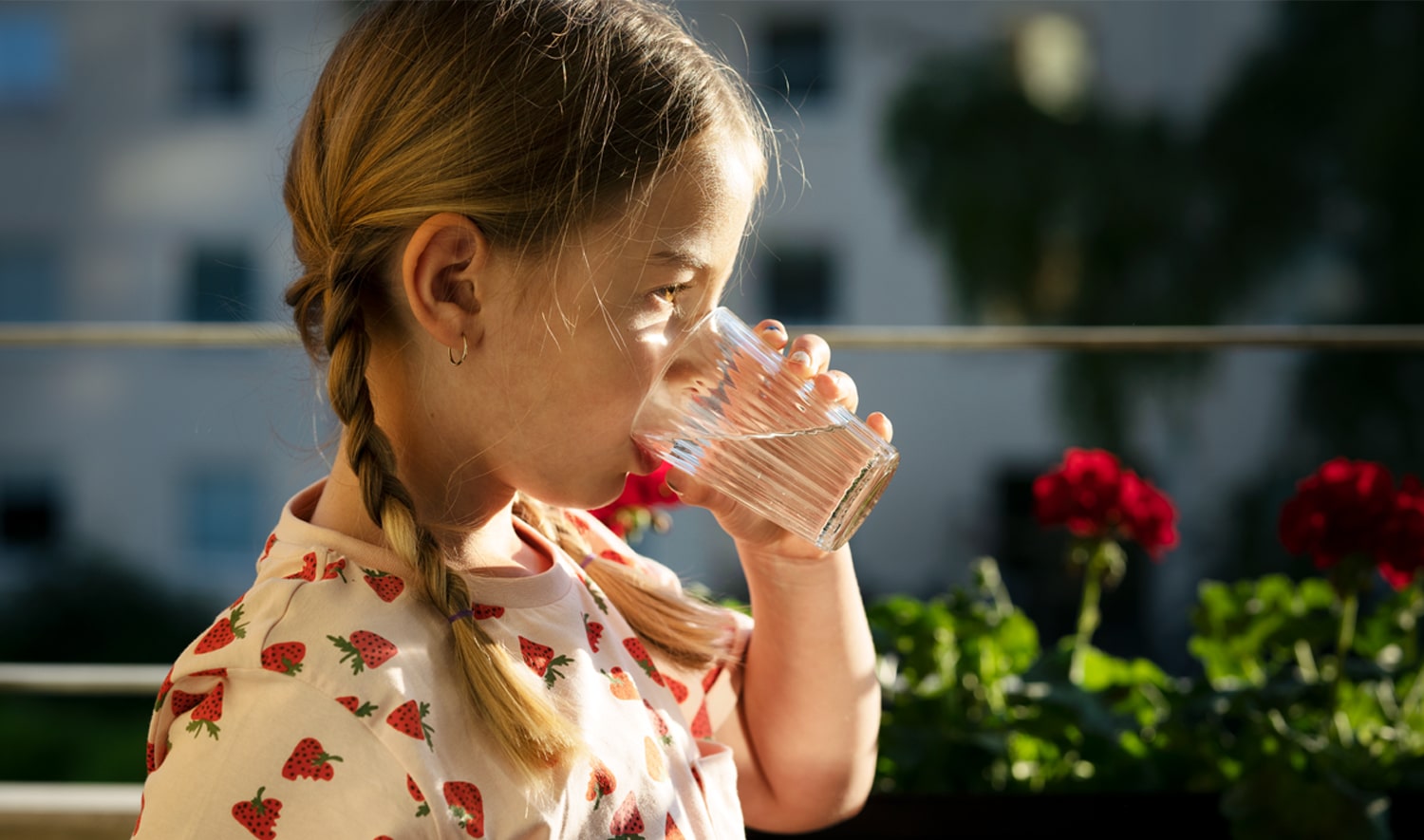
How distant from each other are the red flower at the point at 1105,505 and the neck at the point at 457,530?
0.94 m

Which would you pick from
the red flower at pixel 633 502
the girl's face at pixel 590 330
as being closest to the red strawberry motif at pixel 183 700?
the girl's face at pixel 590 330

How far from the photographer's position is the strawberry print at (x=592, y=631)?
0.93m

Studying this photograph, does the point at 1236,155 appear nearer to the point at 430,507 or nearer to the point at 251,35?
the point at 251,35

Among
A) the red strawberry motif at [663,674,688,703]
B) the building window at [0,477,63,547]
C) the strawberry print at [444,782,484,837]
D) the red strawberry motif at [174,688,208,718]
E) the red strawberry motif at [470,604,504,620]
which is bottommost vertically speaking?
the building window at [0,477,63,547]

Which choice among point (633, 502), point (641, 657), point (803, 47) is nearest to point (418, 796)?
point (641, 657)

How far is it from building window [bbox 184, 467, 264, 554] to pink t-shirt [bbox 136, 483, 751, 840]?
22.2 meters

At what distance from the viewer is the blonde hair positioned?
80 centimetres

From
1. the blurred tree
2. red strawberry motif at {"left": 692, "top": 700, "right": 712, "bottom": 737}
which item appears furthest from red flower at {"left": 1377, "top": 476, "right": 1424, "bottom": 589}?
the blurred tree

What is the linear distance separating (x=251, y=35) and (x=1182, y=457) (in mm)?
14964

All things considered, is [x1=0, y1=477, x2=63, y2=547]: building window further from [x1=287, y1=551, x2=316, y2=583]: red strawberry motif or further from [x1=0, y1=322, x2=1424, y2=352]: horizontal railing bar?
[x1=287, y1=551, x2=316, y2=583]: red strawberry motif

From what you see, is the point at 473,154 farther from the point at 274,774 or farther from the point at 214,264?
the point at 214,264

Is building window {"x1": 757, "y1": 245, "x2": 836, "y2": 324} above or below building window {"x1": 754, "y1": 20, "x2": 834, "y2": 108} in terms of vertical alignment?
below

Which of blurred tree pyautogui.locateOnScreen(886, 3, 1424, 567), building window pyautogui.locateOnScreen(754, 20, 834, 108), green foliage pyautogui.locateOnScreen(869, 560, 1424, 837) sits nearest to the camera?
green foliage pyautogui.locateOnScreen(869, 560, 1424, 837)

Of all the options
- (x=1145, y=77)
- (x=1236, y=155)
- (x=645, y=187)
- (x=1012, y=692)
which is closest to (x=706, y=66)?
(x=645, y=187)
